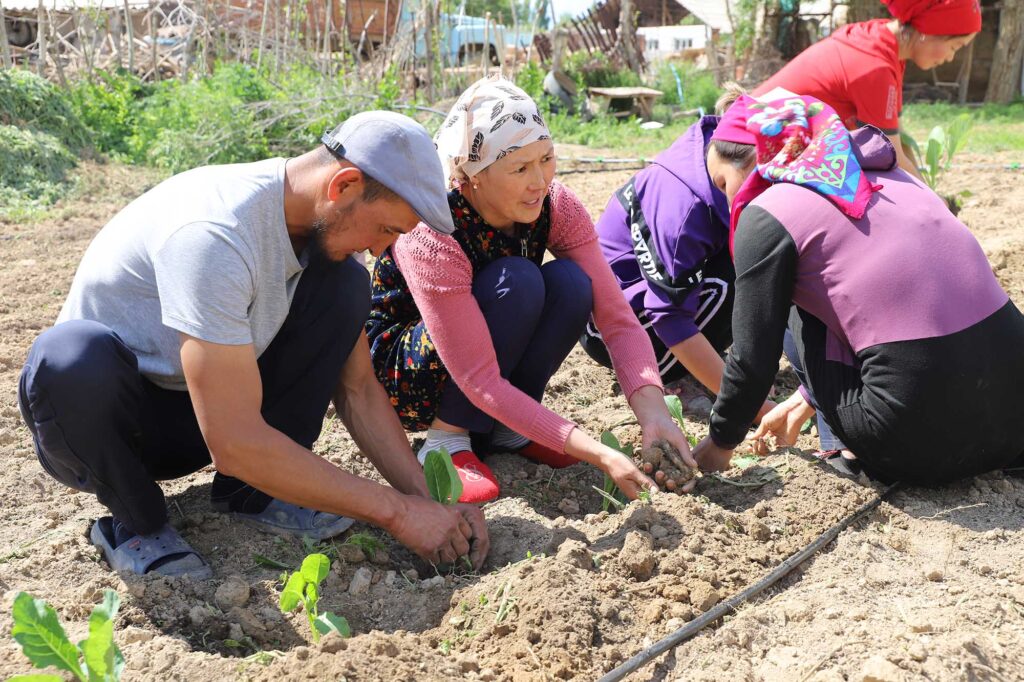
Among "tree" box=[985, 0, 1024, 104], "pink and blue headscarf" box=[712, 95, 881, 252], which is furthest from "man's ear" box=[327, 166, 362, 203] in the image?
"tree" box=[985, 0, 1024, 104]

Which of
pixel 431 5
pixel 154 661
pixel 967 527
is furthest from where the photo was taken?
pixel 431 5

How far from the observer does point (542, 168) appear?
2.45m

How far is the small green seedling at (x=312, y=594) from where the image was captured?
1.84m

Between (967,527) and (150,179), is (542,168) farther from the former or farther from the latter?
(150,179)

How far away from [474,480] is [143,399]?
911 millimetres

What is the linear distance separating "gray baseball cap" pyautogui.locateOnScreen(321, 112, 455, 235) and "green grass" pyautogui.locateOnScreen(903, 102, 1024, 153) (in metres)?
6.14

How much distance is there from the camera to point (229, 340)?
6.06 feet

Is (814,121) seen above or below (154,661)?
above

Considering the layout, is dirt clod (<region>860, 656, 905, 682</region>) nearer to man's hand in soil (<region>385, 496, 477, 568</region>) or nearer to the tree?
man's hand in soil (<region>385, 496, 477, 568</region>)

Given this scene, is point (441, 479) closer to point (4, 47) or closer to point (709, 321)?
point (709, 321)

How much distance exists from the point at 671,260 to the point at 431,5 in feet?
21.3

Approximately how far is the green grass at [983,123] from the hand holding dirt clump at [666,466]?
5.57 meters

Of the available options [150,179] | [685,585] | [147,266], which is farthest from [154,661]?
[150,179]

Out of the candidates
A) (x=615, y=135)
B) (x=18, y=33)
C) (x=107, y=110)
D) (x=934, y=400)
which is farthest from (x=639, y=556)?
(x=18, y=33)
